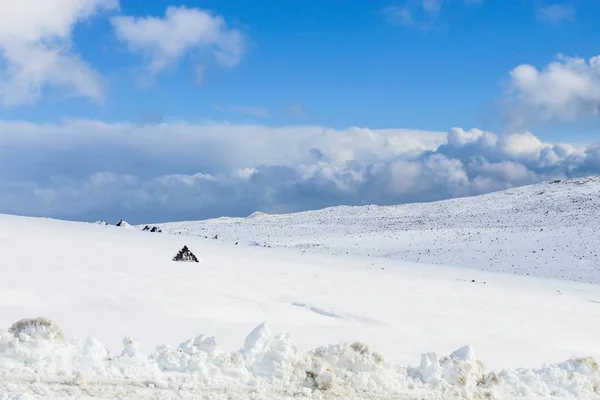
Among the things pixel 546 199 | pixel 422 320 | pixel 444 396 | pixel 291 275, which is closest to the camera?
pixel 444 396

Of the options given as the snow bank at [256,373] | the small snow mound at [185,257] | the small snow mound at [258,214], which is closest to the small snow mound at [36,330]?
the snow bank at [256,373]

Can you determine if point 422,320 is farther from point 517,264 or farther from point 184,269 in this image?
point 517,264

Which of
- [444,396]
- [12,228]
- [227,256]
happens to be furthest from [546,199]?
[444,396]

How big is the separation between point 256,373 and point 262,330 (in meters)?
0.58

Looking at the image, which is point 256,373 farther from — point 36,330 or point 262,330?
point 36,330

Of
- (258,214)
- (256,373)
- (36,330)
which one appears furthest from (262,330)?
(258,214)

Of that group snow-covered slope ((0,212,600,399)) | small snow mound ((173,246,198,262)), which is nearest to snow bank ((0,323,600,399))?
snow-covered slope ((0,212,600,399))

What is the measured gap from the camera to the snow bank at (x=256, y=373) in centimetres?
666

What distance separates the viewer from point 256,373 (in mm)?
7238

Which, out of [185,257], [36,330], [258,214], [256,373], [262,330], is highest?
[258,214]

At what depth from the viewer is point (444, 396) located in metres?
7.39

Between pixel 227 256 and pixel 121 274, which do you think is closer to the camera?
pixel 121 274

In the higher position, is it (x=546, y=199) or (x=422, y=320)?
(x=546, y=199)

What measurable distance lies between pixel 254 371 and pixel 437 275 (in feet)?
49.4
